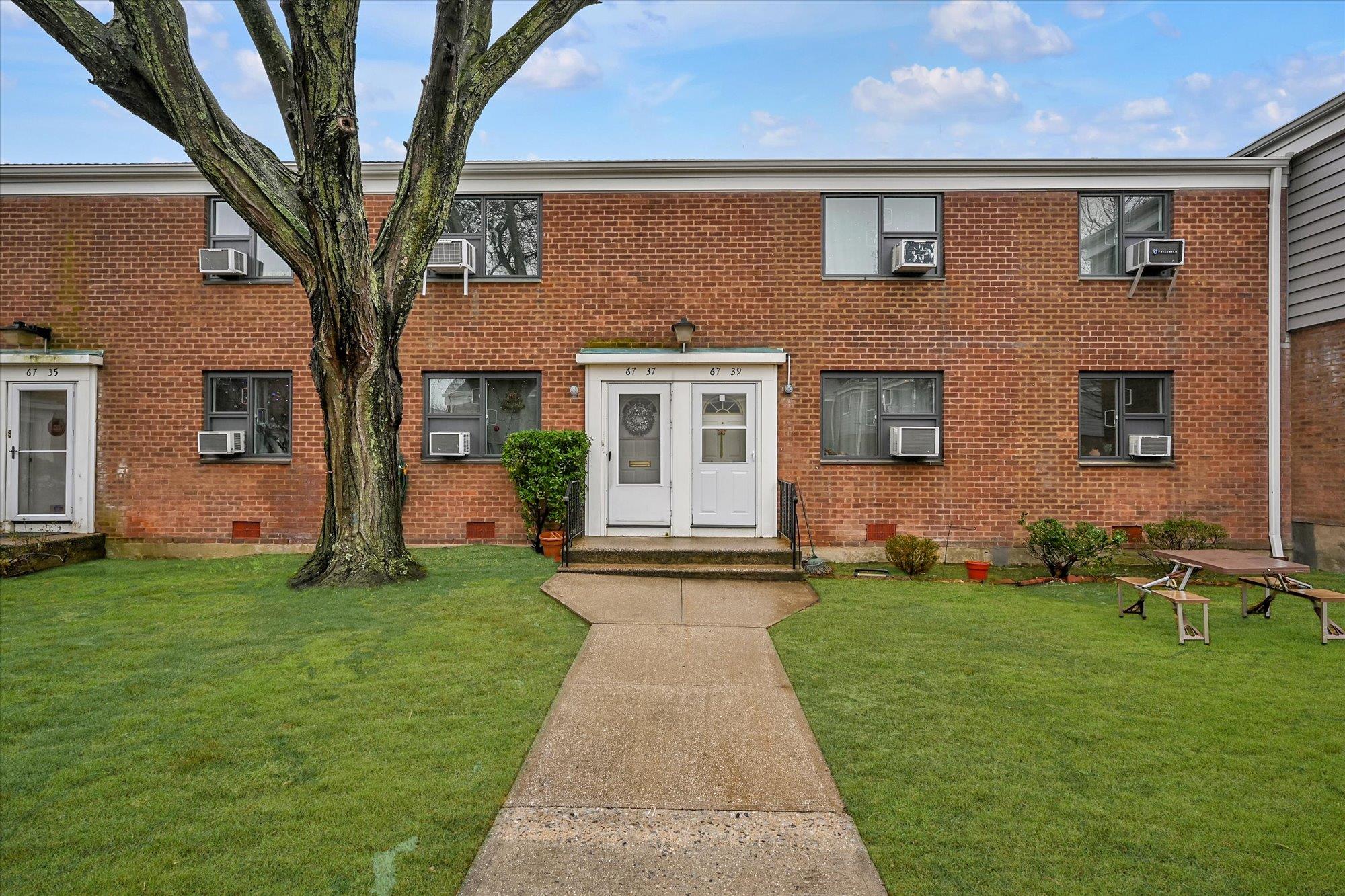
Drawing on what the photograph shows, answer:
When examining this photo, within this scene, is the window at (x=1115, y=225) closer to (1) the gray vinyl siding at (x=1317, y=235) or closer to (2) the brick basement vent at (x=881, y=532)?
(1) the gray vinyl siding at (x=1317, y=235)

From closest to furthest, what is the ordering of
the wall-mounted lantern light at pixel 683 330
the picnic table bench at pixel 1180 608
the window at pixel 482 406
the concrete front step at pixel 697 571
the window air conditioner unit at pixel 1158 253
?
1. the picnic table bench at pixel 1180 608
2. the concrete front step at pixel 697 571
3. the wall-mounted lantern light at pixel 683 330
4. the window air conditioner unit at pixel 1158 253
5. the window at pixel 482 406

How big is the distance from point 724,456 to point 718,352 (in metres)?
1.46

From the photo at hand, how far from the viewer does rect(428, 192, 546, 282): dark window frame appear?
993 centimetres

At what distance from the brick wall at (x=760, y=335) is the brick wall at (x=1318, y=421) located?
42cm

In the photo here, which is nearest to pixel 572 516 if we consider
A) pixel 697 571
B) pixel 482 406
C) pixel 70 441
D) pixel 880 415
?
pixel 697 571

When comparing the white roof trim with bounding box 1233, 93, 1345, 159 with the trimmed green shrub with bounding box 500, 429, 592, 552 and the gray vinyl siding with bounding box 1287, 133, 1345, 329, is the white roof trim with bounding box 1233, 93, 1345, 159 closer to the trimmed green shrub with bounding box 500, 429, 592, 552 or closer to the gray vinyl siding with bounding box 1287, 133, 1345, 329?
the gray vinyl siding with bounding box 1287, 133, 1345, 329

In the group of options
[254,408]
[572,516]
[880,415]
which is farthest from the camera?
[254,408]

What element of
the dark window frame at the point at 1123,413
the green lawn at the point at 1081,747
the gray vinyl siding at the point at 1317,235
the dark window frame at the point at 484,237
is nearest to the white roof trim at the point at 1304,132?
the gray vinyl siding at the point at 1317,235

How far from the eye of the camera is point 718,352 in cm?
950

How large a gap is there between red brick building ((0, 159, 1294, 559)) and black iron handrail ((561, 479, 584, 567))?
24cm

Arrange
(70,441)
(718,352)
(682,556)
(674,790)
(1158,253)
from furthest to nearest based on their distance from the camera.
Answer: (70,441) → (718,352) → (1158,253) → (682,556) → (674,790)

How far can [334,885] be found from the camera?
2521 millimetres

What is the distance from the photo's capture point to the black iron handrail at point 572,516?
8.27 meters

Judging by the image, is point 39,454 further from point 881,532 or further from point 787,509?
point 881,532
